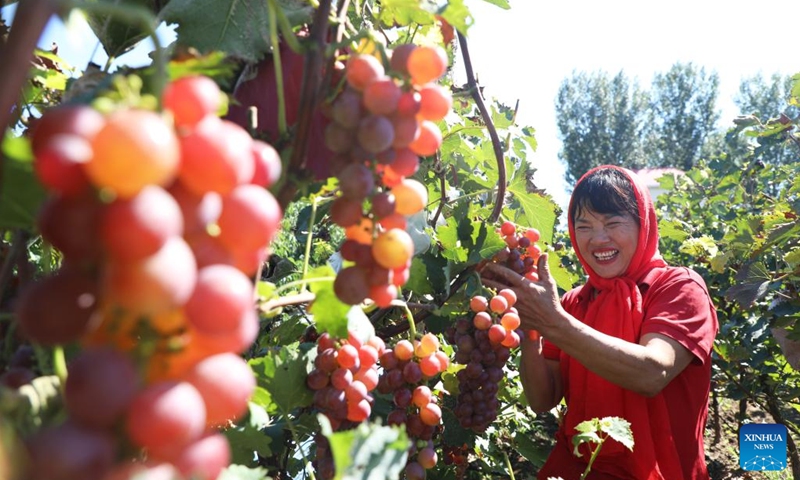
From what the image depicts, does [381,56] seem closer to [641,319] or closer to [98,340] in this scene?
[98,340]

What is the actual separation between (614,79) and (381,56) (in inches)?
1342

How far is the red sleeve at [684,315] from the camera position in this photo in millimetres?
1994

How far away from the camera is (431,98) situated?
1.85 ft

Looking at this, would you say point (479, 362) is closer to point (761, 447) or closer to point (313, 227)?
point (313, 227)

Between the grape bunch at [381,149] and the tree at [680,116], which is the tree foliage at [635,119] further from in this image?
the grape bunch at [381,149]

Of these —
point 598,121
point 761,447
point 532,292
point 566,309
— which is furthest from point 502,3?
point 598,121

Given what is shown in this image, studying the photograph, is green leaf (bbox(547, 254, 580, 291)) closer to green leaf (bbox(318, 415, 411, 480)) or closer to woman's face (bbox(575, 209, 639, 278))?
woman's face (bbox(575, 209, 639, 278))

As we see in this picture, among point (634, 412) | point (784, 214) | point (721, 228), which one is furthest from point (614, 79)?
point (634, 412)

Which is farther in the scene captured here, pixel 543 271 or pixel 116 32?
pixel 543 271

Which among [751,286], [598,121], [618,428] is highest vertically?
[598,121]

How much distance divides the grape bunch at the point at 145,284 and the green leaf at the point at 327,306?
0.34 m

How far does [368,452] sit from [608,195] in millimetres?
1901

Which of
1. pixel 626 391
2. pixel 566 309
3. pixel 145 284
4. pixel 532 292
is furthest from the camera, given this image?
pixel 566 309

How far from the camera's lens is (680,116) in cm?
3191
